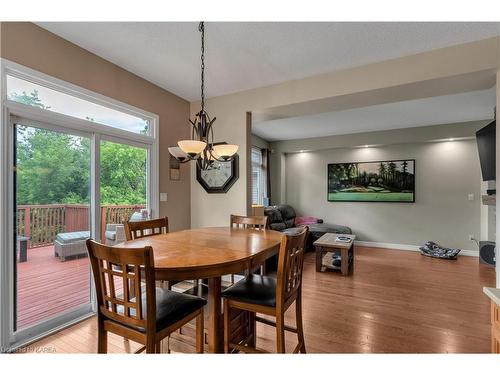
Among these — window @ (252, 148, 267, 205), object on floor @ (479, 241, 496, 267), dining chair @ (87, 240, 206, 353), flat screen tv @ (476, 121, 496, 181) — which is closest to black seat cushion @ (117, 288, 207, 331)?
dining chair @ (87, 240, 206, 353)

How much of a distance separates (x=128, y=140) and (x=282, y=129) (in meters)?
3.46

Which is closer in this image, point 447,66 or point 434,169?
point 447,66

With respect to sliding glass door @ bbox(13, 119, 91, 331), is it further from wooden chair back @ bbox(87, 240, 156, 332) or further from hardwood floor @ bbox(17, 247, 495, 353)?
wooden chair back @ bbox(87, 240, 156, 332)

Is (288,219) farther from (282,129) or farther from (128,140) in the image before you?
(128,140)

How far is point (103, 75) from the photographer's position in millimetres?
2549

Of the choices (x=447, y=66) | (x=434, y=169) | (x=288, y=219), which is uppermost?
(x=447, y=66)

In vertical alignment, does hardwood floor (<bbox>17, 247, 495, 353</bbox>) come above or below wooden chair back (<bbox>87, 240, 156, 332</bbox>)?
below

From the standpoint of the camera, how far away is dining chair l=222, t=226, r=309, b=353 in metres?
1.43

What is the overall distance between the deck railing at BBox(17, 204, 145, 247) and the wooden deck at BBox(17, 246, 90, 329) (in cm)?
12

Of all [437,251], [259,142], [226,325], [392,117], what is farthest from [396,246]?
[226,325]

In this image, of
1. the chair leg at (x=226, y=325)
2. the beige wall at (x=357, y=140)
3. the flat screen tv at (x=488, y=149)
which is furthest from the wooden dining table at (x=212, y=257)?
the beige wall at (x=357, y=140)

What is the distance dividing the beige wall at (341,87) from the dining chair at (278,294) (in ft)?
5.89

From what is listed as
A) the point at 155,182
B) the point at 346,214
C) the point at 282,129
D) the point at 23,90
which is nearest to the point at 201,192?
the point at 155,182

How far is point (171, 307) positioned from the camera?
1.39 metres
